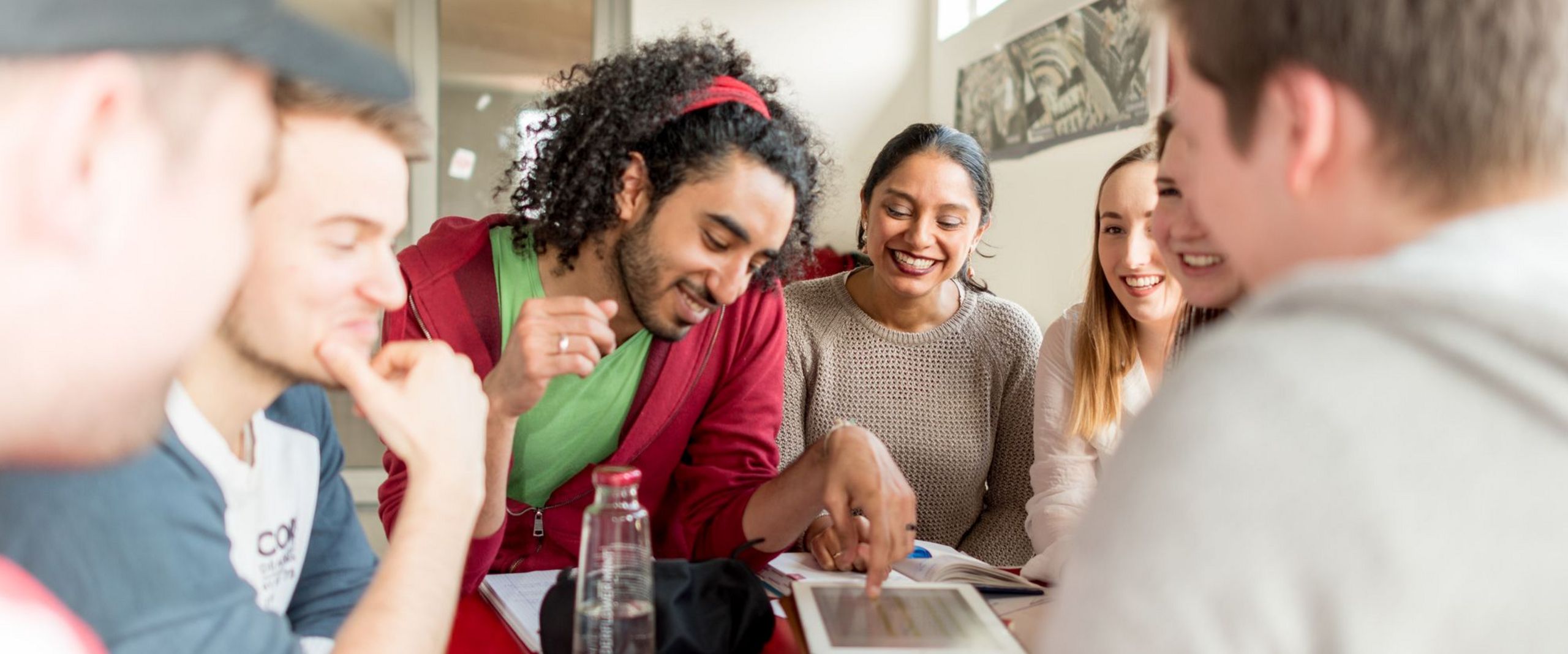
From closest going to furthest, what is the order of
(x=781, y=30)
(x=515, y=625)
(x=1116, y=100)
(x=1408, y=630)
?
(x=1408, y=630), (x=515, y=625), (x=1116, y=100), (x=781, y=30)

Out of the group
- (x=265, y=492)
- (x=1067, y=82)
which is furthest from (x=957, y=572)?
(x=1067, y=82)

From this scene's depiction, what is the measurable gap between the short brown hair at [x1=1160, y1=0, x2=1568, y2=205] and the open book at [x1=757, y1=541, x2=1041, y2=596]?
0.88 metres

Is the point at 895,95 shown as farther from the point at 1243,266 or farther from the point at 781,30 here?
the point at 1243,266

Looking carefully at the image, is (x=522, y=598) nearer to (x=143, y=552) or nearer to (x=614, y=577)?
(x=614, y=577)

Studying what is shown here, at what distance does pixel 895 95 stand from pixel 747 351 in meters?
3.24

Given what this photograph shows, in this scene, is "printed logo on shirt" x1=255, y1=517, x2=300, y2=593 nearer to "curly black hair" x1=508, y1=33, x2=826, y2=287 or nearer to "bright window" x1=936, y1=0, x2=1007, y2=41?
"curly black hair" x1=508, y1=33, x2=826, y2=287

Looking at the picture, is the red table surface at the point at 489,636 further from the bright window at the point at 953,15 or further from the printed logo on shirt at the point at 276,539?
the bright window at the point at 953,15

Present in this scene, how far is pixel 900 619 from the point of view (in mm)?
1048

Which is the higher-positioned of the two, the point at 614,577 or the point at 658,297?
the point at 658,297

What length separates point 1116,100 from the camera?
315 cm

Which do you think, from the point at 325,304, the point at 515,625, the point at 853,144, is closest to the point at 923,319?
the point at 515,625

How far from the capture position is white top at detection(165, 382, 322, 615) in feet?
2.52

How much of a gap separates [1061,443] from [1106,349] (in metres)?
0.18

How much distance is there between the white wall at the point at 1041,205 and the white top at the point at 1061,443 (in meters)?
1.24
